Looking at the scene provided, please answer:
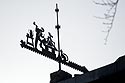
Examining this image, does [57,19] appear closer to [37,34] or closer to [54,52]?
[37,34]

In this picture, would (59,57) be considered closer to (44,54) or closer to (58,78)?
(44,54)

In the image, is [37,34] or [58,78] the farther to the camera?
[37,34]

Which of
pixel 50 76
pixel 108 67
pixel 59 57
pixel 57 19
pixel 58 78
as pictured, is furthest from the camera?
pixel 57 19

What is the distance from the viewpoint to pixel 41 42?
1563 centimetres

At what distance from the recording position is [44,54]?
14.3 m

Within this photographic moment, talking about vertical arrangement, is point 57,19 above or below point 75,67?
above

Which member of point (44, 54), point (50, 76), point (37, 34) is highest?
point (37, 34)

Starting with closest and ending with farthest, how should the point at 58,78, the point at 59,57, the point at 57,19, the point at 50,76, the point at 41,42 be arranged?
the point at 58,78 → the point at 50,76 → the point at 59,57 → the point at 41,42 → the point at 57,19

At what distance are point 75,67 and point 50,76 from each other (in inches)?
71.3

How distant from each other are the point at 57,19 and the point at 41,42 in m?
2.07

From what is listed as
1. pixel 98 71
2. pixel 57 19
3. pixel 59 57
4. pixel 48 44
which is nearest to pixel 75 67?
pixel 59 57

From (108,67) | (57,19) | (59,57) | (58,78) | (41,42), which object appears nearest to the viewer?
(108,67)

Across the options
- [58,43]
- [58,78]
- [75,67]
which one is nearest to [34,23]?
[58,43]

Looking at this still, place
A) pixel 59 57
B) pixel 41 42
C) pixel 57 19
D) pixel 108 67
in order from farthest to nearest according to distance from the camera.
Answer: pixel 57 19
pixel 41 42
pixel 59 57
pixel 108 67
